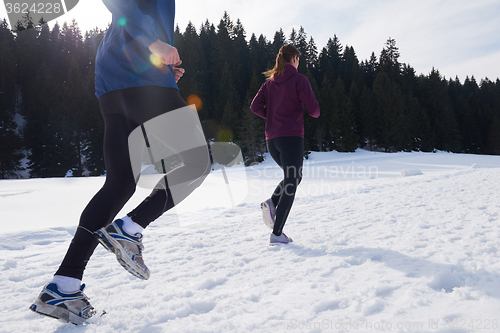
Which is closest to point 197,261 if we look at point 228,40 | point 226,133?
point 226,133

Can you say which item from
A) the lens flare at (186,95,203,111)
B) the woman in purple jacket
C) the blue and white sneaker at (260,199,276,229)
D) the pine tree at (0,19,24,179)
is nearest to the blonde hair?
the woman in purple jacket

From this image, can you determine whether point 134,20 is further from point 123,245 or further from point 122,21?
point 123,245

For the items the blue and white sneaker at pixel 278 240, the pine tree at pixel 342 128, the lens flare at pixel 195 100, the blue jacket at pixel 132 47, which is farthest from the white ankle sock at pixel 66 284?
the pine tree at pixel 342 128

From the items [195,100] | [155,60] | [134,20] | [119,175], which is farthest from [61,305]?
[195,100]

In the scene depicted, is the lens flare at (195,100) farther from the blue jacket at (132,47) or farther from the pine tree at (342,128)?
the blue jacket at (132,47)

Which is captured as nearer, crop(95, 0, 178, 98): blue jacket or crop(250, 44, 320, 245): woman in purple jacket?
crop(95, 0, 178, 98): blue jacket

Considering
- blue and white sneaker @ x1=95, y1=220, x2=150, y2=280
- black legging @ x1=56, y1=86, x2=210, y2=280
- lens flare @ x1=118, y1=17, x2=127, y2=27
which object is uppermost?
lens flare @ x1=118, y1=17, x2=127, y2=27

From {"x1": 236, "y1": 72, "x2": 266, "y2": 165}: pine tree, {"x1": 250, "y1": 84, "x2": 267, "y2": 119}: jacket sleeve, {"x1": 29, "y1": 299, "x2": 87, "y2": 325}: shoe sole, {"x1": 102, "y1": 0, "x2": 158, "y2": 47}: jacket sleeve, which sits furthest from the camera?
{"x1": 236, "y1": 72, "x2": 266, "y2": 165}: pine tree

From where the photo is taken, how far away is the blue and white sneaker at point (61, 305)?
1.14m

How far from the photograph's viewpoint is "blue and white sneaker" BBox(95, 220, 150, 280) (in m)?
1.20

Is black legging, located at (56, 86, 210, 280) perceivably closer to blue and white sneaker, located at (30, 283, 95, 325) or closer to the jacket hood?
blue and white sneaker, located at (30, 283, 95, 325)

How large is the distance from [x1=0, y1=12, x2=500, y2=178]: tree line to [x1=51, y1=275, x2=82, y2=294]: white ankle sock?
23276 millimetres

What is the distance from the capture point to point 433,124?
4375 centimetres

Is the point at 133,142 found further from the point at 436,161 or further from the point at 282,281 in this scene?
the point at 436,161
